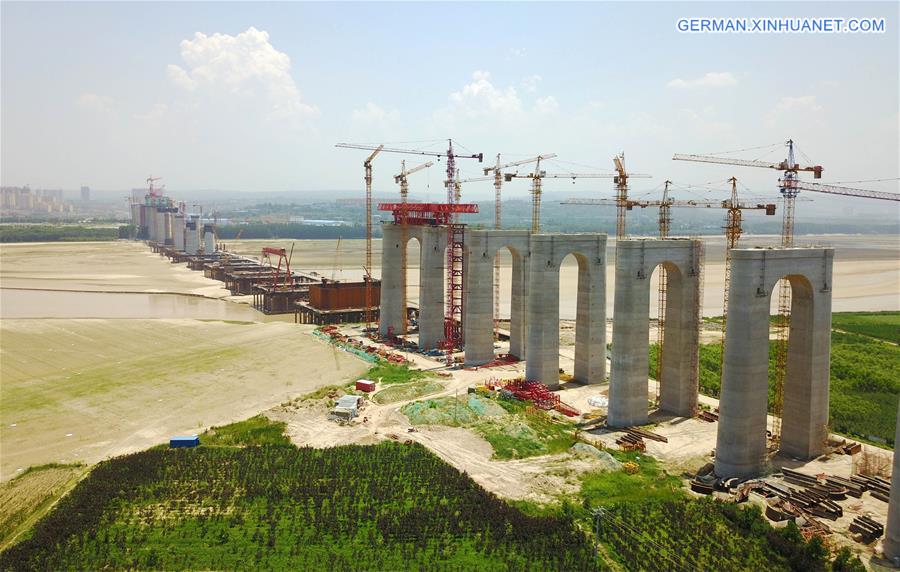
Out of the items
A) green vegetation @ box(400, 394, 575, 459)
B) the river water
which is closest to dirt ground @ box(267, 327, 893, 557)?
green vegetation @ box(400, 394, 575, 459)

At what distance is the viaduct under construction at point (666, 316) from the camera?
104ft

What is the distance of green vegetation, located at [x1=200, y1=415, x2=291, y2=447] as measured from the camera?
119 feet

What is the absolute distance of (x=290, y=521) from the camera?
89.8ft

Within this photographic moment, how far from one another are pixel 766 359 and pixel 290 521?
23.3 meters

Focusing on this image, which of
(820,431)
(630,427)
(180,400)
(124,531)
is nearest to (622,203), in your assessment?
(630,427)

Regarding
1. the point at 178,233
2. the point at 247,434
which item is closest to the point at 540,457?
the point at 247,434

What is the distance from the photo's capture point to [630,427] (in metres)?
39.1

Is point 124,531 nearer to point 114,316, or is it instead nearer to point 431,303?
point 431,303

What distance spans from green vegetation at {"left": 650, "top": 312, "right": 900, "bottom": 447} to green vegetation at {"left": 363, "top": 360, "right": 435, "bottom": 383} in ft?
61.1

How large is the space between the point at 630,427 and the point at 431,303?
2723 centimetres

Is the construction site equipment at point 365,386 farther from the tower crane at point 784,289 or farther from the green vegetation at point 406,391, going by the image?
the tower crane at point 784,289

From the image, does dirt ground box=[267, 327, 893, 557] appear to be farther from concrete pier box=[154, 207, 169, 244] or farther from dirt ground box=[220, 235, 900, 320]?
concrete pier box=[154, 207, 169, 244]

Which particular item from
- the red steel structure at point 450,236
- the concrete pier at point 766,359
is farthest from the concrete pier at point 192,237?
the concrete pier at point 766,359

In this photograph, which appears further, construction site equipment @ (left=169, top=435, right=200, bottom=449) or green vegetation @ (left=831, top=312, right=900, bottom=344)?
green vegetation @ (left=831, top=312, right=900, bottom=344)
